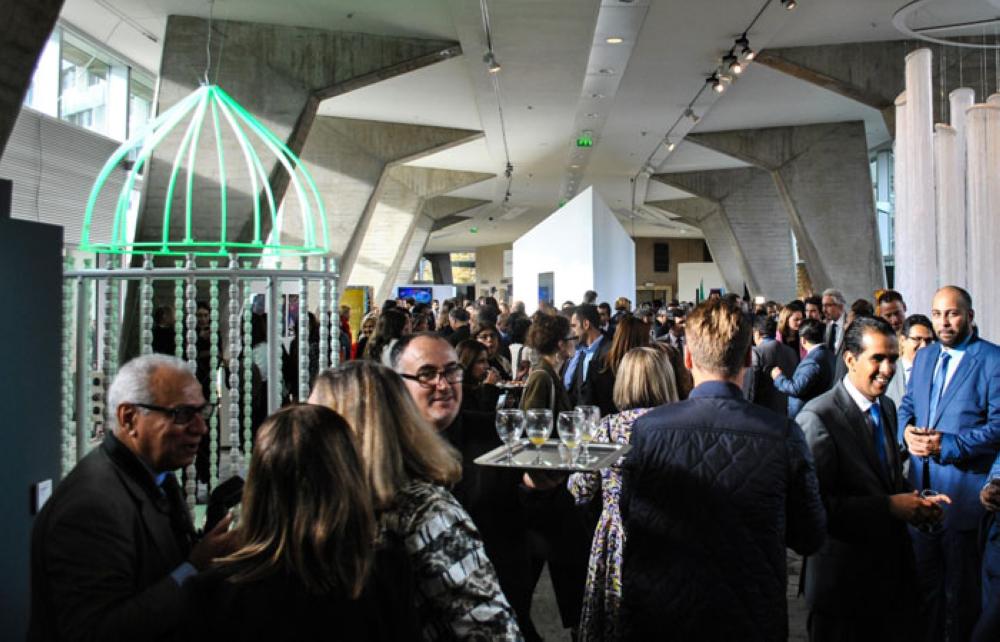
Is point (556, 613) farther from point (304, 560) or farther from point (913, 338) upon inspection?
point (304, 560)

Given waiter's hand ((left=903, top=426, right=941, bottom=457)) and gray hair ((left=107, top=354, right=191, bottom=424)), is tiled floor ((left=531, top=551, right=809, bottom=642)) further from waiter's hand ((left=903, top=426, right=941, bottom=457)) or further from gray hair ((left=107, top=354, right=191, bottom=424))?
gray hair ((left=107, top=354, right=191, bottom=424))

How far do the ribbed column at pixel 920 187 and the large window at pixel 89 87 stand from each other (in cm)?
932

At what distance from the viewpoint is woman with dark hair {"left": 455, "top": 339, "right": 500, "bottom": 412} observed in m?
3.99

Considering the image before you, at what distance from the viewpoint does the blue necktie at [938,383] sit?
3861 millimetres

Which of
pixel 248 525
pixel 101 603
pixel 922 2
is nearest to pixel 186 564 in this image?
pixel 101 603


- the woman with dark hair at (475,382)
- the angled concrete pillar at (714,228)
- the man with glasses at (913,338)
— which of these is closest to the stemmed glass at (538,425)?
the woman with dark hair at (475,382)

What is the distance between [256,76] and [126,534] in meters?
10.4

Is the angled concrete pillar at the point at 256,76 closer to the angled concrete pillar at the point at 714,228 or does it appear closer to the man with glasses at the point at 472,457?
the man with glasses at the point at 472,457

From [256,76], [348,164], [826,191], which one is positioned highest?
[348,164]

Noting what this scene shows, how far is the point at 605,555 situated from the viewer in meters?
2.78

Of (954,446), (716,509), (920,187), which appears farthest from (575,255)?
(716,509)

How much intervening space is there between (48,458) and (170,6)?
913 cm

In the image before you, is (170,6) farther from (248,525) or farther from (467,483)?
(248,525)

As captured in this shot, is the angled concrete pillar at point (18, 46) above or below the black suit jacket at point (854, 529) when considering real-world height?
above
